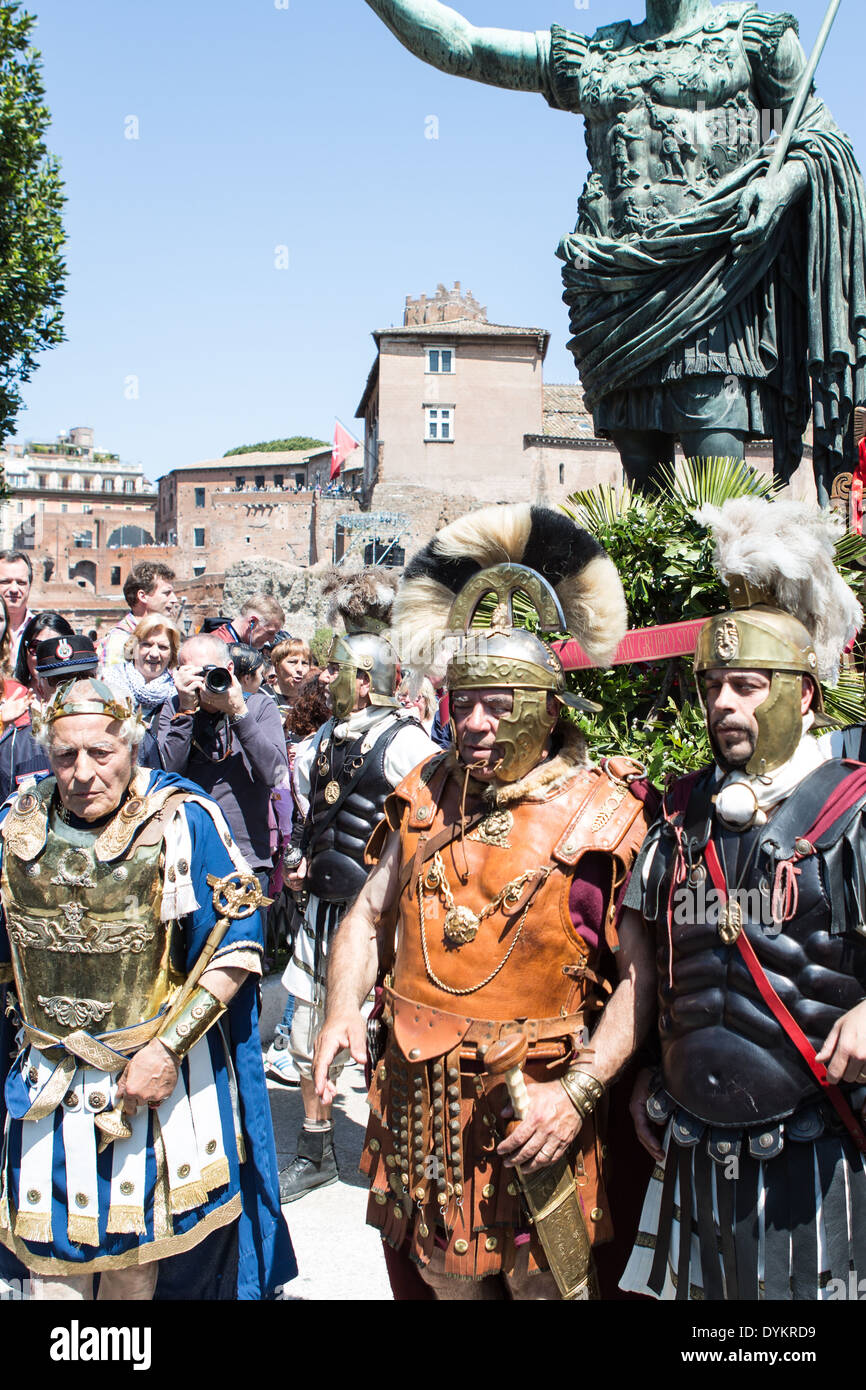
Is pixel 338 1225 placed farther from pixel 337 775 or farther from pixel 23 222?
pixel 23 222

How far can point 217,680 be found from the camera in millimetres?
4180

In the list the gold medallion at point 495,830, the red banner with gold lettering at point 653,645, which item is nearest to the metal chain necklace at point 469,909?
the gold medallion at point 495,830

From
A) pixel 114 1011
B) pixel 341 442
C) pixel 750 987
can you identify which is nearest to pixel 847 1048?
pixel 750 987

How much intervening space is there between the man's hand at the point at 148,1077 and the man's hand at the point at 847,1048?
1.59 metres

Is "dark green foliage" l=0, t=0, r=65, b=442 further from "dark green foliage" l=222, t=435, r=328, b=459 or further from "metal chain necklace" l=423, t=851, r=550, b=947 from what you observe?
"dark green foliage" l=222, t=435, r=328, b=459

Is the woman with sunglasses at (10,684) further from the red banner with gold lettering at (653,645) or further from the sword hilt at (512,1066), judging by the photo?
the sword hilt at (512,1066)

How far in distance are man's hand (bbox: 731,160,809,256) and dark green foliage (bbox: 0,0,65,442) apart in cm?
1560

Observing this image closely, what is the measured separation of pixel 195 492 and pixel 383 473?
1266 inches

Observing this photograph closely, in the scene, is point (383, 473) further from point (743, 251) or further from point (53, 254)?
point (743, 251)

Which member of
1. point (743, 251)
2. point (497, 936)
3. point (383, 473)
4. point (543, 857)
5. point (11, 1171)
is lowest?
point (11, 1171)

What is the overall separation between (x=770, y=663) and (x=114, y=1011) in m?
1.86

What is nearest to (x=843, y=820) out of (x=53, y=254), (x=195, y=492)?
(x=53, y=254)

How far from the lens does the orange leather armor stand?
102 inches

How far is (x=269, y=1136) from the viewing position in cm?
322
